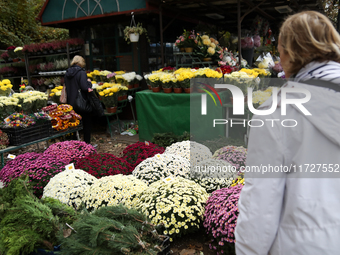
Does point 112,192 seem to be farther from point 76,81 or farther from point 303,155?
point 76,81

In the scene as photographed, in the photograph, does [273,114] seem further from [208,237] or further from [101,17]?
[101,17]

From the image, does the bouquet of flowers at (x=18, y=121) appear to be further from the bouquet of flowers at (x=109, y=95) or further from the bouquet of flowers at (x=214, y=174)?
the bouquet of flowers at (x=214, y=174)

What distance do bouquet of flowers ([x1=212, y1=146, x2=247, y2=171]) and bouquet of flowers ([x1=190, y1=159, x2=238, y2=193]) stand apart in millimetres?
161

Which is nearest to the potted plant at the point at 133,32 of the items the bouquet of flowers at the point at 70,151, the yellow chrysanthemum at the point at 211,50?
the yellow chrysanthemum at the point at 211,50

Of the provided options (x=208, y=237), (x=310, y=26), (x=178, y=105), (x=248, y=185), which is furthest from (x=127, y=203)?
(x=178, y=105)

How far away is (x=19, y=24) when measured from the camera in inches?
572

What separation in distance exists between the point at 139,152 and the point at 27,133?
2.07 metres

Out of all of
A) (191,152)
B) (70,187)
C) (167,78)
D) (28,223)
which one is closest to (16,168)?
(70,187)

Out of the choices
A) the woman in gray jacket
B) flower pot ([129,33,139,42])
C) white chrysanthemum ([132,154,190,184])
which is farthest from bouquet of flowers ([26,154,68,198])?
flower pot ([129,33,139,42])

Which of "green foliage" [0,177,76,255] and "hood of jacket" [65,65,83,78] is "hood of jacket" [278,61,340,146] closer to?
"green foliage" [0,177,76,255]

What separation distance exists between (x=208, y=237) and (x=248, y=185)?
A: 1689 millimetres

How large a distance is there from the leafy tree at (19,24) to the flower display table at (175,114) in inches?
418

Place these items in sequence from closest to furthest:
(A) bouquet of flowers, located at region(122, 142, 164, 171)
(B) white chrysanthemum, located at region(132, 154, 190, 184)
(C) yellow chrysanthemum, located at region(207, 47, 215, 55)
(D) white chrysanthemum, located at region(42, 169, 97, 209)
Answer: (D) white chrysanthemum, located at region(42, 169, 97, 209) → (B) white chrysanthemum, located at region(132, 154, 190, 184) → (A) bouquet of flowers, located at region(122, 142, 164, 171) → (C) yellow chrysanthemum, located at region(207, 47, 215, 55)

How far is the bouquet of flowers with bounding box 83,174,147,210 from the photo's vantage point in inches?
109
